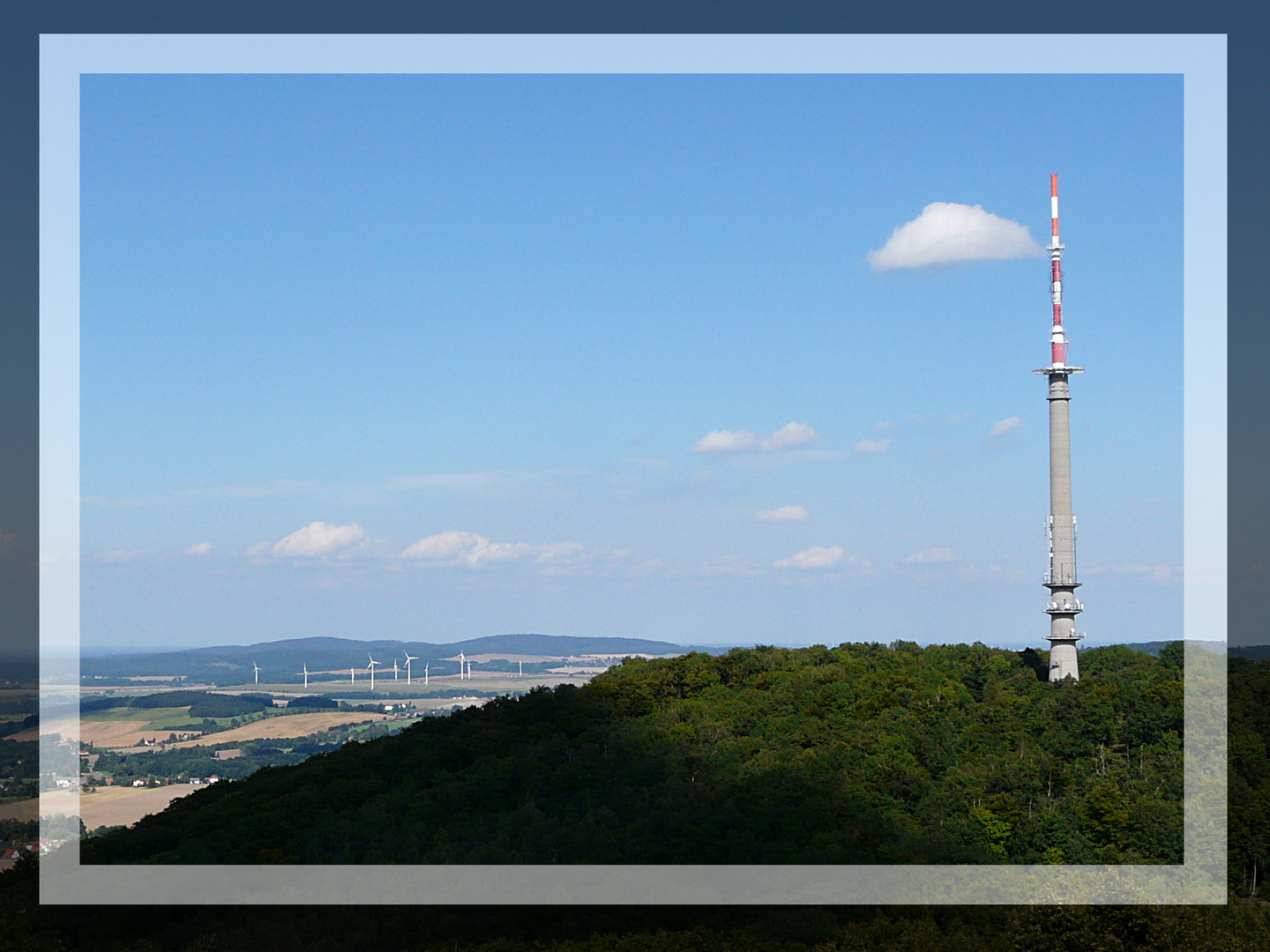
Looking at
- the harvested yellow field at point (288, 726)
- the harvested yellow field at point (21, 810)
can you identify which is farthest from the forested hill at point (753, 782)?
the harvested yellow field at point (288, 726)

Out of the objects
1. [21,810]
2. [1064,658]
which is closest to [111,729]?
[21,810]

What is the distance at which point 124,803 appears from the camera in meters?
17.2

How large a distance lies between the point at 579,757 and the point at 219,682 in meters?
7.64

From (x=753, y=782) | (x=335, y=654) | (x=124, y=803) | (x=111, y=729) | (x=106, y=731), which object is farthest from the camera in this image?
(x=335, y=654)

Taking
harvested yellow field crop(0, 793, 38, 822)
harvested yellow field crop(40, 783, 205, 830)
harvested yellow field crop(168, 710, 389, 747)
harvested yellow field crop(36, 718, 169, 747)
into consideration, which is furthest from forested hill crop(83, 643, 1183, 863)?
harvested yellow field crop(168, 710, 389, 747)

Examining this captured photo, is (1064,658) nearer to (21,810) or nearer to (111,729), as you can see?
(111,729)

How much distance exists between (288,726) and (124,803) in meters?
5.62

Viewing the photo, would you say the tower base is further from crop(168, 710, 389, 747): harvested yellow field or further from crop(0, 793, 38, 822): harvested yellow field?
crop(0, 793, 38, 822): harvested yellow field

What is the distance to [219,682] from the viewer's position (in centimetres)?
2188

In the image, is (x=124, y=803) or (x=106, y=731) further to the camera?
(x=124, y=803)

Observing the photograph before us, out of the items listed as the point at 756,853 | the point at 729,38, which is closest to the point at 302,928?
the point at 756,853

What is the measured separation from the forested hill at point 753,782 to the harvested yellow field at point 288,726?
5.72 ft

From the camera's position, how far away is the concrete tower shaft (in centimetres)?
2241

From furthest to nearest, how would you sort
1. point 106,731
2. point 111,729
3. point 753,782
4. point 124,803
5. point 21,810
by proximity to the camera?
point 753,782
point 124,803
point 111,729
point 106,731
point 21,810
